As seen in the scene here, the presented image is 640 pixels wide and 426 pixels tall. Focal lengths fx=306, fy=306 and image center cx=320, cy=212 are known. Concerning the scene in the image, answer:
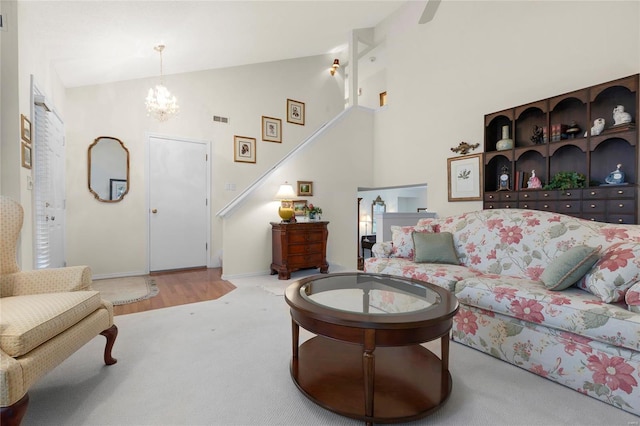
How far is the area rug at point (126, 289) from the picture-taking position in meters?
3.41

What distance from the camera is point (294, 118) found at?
20.2ft

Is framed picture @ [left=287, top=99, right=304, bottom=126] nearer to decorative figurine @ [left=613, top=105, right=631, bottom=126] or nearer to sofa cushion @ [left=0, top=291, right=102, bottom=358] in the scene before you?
decorative figurine @ [left=613, top=105, right=631, bottom=126]

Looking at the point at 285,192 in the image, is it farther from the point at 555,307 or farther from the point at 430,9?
the point at 555,307

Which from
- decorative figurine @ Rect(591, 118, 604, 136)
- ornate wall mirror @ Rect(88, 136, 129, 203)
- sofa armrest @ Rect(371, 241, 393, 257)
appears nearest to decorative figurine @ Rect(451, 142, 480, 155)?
decorative figurine @ Rect(591, 118, 604, 136)

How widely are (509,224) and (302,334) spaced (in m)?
2.07

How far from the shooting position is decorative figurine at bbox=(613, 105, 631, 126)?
8.84 feet

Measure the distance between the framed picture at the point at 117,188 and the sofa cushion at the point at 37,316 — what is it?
3.00 metres

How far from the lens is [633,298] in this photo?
1.59m

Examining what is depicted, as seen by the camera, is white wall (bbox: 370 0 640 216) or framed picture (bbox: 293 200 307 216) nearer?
white wall (bbox: 370 0 640 216)

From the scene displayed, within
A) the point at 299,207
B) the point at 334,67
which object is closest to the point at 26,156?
the point at 299,207

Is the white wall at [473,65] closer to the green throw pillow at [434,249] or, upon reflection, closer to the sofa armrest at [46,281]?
the green throw pillow at [434,249]

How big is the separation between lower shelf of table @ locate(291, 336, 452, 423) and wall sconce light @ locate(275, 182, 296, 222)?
2.56m

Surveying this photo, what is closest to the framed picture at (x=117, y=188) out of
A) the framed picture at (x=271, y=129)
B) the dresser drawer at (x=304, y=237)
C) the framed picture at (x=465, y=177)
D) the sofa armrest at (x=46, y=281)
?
the framed picture at (x=271, y=129)

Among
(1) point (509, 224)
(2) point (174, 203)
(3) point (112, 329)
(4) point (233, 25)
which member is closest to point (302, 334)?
(3) point (112, 329)
